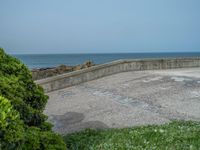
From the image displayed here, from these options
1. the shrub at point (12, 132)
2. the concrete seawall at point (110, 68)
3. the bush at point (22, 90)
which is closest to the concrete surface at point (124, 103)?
the concrete seawall at point (110, 68)

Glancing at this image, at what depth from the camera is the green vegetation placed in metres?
3.84

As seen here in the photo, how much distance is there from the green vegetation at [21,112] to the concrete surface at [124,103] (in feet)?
9.39

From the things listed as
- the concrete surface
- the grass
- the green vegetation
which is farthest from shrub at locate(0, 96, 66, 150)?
the concrete surface

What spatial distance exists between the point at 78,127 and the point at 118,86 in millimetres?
5002

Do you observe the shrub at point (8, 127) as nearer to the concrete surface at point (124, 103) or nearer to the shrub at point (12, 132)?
the shrub at point (12, 132)

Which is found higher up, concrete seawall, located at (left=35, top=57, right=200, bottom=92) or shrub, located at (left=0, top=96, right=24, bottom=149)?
shrub, located at (left=0, top=96, right=24, bottom=149)

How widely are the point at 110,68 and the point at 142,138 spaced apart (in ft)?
33.1

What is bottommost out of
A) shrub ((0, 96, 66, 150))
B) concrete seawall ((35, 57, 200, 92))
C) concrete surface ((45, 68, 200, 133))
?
concrete surface ((45, 68, 200, 133))

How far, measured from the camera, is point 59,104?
11.1m

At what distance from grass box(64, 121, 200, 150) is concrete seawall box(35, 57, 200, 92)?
625 cm

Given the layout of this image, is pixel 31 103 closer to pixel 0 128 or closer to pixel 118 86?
pixel 0 128

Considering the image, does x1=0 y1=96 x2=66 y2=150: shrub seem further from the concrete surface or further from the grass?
the concrete surface

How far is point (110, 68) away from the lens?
16.5 m

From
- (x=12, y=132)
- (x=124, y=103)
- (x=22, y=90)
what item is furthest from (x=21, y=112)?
(x=124, y=103)
